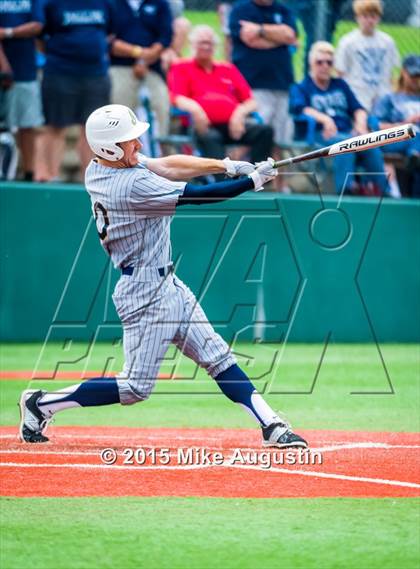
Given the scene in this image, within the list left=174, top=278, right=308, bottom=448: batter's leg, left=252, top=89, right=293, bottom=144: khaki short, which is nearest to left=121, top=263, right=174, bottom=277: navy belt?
left=174, top=278, right=308, bottom=448: batter's leg

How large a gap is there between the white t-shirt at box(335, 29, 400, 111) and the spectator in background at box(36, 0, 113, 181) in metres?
2.93

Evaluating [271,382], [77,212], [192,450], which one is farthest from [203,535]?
[77,212]

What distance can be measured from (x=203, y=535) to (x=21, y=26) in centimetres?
868

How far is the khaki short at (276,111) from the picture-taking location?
1393 centimetres

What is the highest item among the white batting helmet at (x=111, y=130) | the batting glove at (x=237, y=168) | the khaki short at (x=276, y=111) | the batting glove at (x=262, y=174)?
the white batting helmet at (x=111, y=130)

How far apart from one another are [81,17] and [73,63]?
0.51m

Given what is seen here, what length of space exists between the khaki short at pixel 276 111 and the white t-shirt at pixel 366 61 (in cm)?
82

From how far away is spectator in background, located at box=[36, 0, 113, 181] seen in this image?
1290 cm

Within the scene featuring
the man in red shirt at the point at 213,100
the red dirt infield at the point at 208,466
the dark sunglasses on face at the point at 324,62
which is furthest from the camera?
the dark sunglasses on face at the point at 324,62

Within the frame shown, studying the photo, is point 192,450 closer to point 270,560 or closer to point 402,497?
point 402,497

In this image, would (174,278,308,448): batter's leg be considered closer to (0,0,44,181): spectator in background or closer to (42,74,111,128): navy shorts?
(42,74,111,128): navy shorts

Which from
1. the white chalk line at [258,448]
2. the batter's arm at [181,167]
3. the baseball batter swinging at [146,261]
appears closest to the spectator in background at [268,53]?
the batter's arm at [181,167]

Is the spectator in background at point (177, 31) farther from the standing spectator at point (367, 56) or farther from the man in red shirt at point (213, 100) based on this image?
the standing spectator at point (367, 56)

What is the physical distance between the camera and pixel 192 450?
25.1 feet
